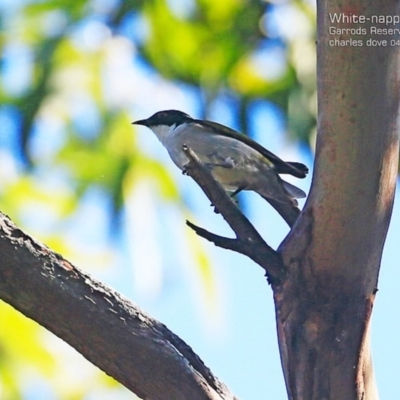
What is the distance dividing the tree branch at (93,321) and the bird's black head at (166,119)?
6.39ft

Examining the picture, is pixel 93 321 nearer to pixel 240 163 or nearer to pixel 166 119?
pixel 240 163

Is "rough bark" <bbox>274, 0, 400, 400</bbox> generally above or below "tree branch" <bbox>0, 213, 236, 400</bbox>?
above

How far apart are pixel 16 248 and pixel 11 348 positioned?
7.66ft

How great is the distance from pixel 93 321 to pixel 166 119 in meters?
2.16

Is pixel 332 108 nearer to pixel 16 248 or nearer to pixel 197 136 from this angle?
pixel 16 248

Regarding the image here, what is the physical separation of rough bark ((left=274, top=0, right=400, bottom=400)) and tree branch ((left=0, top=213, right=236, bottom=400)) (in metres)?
0.32

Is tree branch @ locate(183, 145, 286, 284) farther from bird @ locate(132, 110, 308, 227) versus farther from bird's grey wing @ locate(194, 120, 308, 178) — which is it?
bird's grey wing @ locate(194, 120, 308, 178)

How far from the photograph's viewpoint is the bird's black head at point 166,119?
163 inches

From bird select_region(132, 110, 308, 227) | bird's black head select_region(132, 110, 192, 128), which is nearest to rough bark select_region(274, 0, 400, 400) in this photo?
bird select_region(132, 110, 308, 227)

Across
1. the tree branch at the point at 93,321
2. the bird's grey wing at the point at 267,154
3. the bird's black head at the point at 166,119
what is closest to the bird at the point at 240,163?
the bird's grey wing at the point at 267,154

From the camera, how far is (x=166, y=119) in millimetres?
4215

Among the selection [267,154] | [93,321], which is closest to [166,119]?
[267,154]

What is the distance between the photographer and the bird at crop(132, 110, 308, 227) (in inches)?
141

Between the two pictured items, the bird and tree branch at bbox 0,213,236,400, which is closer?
tree branch at bbox 0,213,236,400
